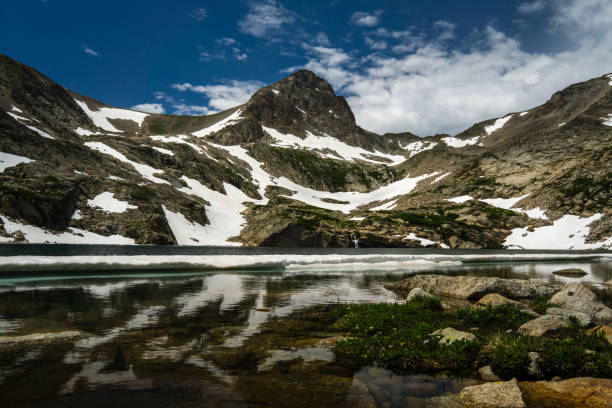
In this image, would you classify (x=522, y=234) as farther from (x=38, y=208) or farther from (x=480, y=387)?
(x=38, y=208)

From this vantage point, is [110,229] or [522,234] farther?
[522,234]

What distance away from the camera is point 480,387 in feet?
25.3

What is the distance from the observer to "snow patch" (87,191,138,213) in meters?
119

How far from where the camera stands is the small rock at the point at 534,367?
9047 millimetres

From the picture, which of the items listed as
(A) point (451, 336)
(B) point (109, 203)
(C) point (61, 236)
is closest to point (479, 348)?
(A) point (451, 336)

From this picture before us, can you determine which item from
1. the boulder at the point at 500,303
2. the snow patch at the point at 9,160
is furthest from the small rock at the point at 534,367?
the snow patch at the point at 9,160

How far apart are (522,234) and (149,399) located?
16267 centimetres

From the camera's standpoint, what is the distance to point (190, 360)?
9680 millimetres

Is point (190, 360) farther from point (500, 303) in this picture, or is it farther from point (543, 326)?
point (500, 303)

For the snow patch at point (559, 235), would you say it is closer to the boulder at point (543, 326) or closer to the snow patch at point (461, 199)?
the snow patch at point (461, 199)

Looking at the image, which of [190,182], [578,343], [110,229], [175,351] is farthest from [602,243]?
[190,182]

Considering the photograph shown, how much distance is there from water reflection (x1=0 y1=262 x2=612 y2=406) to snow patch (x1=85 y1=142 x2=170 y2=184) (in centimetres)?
15290

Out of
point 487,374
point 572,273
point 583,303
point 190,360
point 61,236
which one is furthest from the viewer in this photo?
point 61,236

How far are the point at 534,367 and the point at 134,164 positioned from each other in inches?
7252
